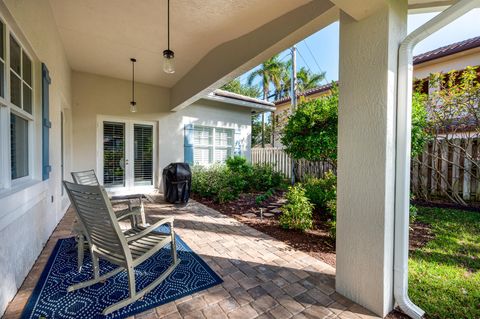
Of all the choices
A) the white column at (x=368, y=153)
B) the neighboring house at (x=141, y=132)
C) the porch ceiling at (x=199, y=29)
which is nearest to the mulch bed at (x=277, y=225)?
the white column at (x=368, y=153)

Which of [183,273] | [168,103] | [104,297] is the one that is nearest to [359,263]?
[183,273]

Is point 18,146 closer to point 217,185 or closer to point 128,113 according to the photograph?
point 217,185

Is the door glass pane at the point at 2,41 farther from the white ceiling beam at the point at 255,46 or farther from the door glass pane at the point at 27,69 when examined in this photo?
the white ceiling beam at the point at 255,46

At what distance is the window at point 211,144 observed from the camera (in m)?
7.50

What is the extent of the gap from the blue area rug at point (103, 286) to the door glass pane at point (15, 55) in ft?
6.78

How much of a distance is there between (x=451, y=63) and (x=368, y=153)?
7745 millimetres

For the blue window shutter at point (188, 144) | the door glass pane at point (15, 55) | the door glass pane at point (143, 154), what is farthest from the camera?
the blue window shutter at point (188, 144)

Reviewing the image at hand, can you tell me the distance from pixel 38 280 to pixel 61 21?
362 cm

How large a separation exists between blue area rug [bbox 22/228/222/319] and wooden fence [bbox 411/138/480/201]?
5.49 metres

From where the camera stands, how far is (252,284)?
2.06 m

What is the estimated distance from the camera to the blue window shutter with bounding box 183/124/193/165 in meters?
Answer: 6.98

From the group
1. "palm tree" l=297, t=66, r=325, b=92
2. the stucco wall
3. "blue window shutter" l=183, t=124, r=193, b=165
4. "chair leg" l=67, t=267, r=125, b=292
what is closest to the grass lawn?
"chair leg" l=67, t=267, r=125, b=292

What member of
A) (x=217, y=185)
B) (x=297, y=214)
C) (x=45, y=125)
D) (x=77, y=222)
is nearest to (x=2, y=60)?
(x=45, y=125)

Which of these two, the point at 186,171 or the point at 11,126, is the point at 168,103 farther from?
Result: the point at 11,126
